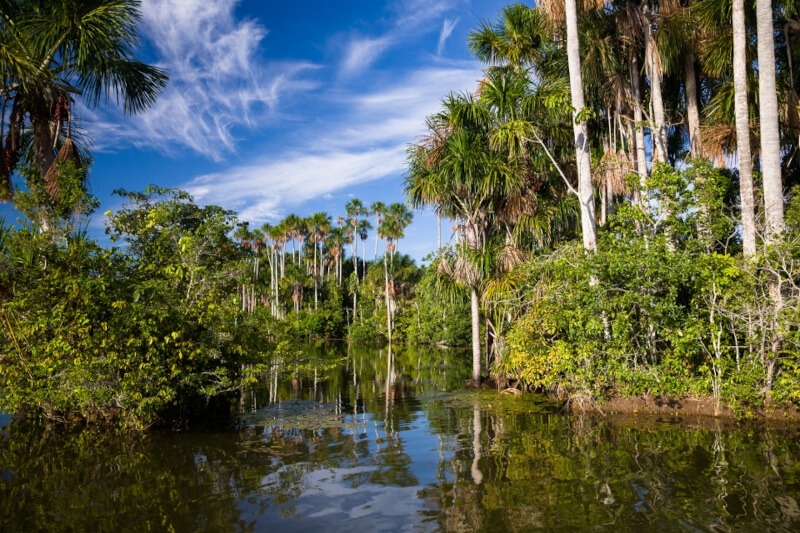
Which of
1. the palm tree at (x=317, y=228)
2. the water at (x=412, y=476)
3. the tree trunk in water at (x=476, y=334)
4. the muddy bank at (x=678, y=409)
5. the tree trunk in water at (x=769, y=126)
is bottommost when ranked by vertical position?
the water at (x=412, y=476)

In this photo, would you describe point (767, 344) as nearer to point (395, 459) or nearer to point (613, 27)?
point (395, 459)

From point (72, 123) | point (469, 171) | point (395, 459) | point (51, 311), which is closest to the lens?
point (395, 459)

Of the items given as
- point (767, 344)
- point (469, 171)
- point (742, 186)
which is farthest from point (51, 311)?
point (742, 186)

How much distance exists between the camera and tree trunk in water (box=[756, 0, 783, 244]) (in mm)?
10211

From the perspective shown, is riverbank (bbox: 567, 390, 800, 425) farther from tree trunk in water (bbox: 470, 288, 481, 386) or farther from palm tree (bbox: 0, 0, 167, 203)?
palm tree (bbox: 0, 0, 167, 203)

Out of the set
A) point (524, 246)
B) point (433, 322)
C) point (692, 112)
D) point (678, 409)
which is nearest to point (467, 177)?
point (524, 246)

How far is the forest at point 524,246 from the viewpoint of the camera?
30.6 feet

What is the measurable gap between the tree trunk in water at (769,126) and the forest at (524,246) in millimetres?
41

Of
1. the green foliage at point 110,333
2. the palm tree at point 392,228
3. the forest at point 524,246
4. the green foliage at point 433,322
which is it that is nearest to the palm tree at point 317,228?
the palm tree at point 392,228

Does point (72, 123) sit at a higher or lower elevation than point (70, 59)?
lower

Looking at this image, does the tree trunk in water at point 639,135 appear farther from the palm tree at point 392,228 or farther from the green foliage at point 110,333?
the palm tree at point 392,228

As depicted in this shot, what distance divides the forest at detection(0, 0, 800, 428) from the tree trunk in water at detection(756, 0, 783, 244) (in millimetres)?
41

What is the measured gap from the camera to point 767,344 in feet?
31.3

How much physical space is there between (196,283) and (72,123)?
5119 mm
